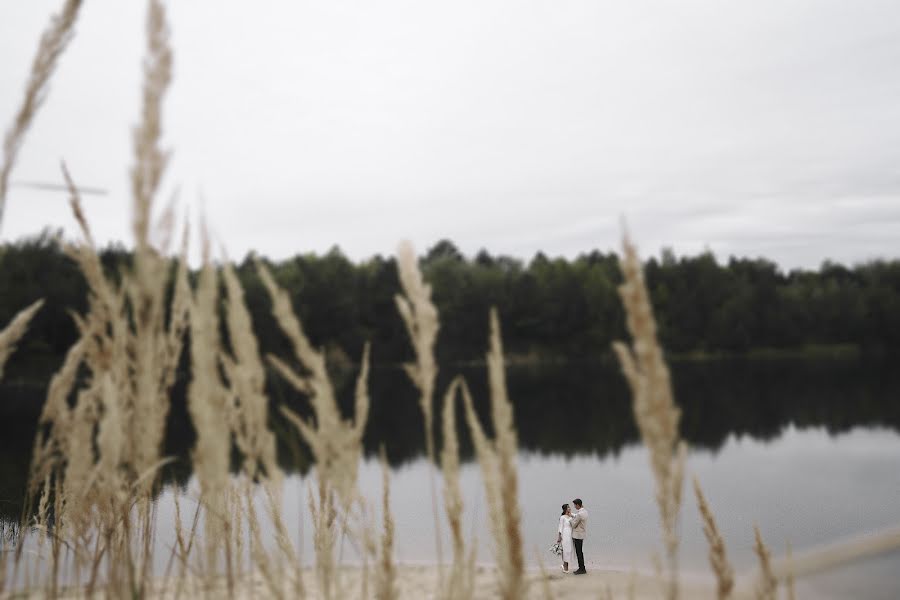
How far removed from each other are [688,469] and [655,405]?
23655 mm

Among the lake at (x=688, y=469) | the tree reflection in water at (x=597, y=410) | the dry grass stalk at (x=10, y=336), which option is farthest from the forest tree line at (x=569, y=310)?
the dry grass stalk at (x=10, y=336)

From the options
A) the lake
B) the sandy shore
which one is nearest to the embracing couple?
the sandy shore

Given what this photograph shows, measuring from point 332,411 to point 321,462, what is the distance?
24cm

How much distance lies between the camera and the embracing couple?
37.9 feet

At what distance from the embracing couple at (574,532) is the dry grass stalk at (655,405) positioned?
1066cm

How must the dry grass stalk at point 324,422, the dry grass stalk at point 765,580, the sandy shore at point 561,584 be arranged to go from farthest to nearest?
the sandy shore at point 561,584 → the dry grass stalk at point 765,580 → the dry grass stalk at point 324,422

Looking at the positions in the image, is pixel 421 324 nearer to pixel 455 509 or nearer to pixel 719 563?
pixel 455 509

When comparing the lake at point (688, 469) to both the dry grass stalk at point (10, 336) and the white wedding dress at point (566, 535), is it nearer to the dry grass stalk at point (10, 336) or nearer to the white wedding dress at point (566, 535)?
the dry grass stalk at point (10, 336)

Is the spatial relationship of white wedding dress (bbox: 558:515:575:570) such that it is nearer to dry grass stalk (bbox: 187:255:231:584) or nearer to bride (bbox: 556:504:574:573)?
bride (bbox: 556:504:574:573)

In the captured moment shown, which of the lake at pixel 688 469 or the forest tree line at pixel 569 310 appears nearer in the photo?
the lake at pixel 688 469

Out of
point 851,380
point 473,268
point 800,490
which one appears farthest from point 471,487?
point 473,268

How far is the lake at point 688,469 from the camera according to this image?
14.5 meters

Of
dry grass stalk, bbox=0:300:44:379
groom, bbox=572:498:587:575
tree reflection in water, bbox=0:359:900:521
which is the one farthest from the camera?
tree reflection in water, bbox=0:359:900:521

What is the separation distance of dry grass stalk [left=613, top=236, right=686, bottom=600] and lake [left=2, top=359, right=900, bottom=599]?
0.69 metres
